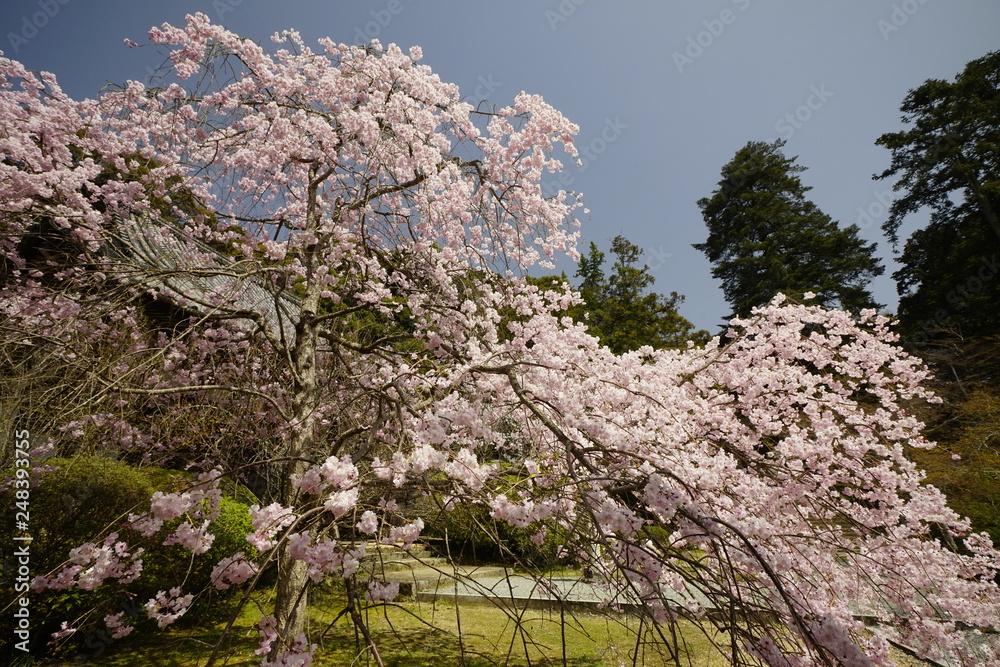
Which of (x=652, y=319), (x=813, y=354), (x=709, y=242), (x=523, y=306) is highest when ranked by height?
(x=709, y=242)

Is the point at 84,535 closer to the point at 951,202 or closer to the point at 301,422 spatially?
the point at 301,422

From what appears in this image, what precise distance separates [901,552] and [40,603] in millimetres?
8528

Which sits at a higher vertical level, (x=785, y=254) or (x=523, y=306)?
(x=785, y=254)

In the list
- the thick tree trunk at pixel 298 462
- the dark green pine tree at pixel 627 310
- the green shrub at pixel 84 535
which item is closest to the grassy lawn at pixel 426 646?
the green shrub at pixel 84 535

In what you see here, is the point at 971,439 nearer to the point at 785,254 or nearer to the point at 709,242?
the point at 785,254

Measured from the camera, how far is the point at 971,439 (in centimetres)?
858

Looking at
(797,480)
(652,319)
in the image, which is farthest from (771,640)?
(652,319)

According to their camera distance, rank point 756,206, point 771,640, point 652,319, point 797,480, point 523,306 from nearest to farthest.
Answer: point 771,640
point 797,480
point 523,306
point 652,319
point 756,206

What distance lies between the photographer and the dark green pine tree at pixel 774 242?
71.2ft

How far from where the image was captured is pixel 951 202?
1809 cm

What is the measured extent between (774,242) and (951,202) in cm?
657

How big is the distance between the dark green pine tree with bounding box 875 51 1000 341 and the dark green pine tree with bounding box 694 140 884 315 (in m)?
2.36

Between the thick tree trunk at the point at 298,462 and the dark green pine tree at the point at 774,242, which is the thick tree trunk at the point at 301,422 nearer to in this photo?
the thick tree trunk at the point at 298,462

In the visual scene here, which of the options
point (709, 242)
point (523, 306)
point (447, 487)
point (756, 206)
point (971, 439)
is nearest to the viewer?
point (447, 487)
